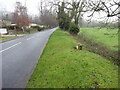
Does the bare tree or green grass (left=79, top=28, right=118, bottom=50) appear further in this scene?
the bare tree

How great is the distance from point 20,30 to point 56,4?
98.5 feet

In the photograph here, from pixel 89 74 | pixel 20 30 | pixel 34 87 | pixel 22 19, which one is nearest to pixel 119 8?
pixel 89 74

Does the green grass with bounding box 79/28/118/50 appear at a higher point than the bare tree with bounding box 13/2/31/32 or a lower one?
lower

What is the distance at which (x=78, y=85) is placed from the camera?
631 cm

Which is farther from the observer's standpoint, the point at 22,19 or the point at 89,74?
the point at 22,19

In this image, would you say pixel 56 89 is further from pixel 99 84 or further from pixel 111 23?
pixel 111 23

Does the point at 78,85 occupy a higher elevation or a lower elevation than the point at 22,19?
lower

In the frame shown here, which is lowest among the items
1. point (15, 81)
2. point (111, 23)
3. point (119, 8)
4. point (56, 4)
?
point (15, 81)

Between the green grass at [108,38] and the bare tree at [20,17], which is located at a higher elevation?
the bare tree at [20,17]

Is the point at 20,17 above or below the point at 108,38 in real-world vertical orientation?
above

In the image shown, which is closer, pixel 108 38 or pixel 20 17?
pixel 108 38

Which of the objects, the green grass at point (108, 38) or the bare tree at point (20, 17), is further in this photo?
the bare tree at point (20, 17)

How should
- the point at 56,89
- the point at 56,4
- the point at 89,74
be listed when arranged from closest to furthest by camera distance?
the point at 56,89, the point at 89,74, the point at 56,4

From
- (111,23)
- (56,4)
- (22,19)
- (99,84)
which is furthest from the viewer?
(22,19)
